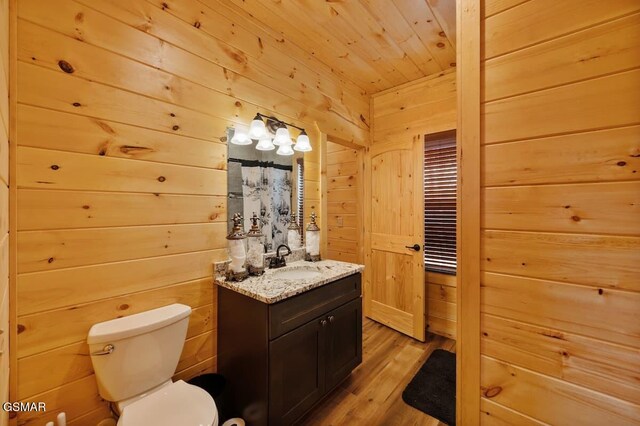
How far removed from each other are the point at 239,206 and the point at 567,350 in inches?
69.6

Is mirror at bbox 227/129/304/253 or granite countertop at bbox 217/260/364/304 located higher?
mirror at bbox 227/129/304/253

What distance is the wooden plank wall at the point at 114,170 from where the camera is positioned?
3.61 feet

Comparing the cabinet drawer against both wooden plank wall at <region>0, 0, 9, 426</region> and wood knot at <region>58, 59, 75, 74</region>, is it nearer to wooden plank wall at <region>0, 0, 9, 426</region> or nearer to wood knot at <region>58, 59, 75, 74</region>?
wooden plank wall at <region>0, 0, 9, 426</region>

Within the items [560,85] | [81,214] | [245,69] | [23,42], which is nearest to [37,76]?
[23,42]

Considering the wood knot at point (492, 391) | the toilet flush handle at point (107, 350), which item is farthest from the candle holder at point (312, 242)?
the wood knot at point (492, 391)

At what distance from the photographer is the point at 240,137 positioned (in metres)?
1.80

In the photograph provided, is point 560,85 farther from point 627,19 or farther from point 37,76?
point 37,76

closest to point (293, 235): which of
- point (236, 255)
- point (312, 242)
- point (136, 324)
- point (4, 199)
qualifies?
point (312, 242)

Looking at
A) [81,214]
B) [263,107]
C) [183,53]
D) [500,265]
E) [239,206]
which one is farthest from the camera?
[263,107]

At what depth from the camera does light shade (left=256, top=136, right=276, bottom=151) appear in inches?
76.8

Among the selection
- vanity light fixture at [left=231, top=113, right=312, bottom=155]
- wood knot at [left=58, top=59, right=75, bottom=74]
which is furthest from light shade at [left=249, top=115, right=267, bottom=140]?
wood knot at [left=58, top=59, right=75, bottom=74]

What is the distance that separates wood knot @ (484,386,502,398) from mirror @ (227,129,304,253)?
1564mm

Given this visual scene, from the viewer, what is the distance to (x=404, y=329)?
277cm

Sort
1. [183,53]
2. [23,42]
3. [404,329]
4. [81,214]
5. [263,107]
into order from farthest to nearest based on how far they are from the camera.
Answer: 1. [404,329]
2. [263,107]
3. [183,53]
4. [81,214]
5. [23,42]
